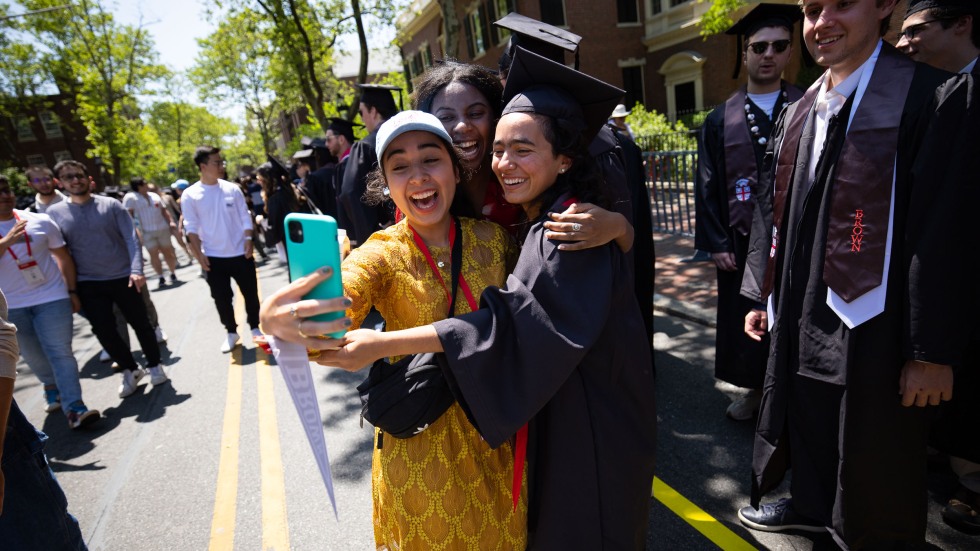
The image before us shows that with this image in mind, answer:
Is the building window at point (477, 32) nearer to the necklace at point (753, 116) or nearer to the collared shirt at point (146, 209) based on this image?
the collared shirt at point (146, 209)

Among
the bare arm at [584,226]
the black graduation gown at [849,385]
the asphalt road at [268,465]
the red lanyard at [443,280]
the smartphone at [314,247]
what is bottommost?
the asphalt road at [268,465]

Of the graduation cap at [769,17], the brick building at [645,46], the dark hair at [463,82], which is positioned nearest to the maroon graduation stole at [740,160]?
the graduation cap at [769,17]

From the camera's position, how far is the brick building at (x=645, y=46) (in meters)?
18.5

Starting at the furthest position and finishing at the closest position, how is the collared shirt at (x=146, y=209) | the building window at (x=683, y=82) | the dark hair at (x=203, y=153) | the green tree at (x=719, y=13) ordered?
the building window at (x=683, y=82) < the collared shirt at (x=146, y=209) < the green tree at (x=719, y=13) < the dark hair at (x=203, y=153)

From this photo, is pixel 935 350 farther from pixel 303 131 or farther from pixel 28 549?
pixel 303 131

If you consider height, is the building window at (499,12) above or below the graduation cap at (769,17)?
above

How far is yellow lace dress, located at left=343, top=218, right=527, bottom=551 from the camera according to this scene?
157cm

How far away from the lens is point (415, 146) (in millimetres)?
1579

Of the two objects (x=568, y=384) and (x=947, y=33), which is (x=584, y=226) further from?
(x=947, y=33)

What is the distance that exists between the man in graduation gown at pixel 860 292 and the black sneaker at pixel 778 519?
0.35m

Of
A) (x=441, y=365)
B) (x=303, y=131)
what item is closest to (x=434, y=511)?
(x=441, y=365)

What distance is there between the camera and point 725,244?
11.2ft

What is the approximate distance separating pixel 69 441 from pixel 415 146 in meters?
4.79

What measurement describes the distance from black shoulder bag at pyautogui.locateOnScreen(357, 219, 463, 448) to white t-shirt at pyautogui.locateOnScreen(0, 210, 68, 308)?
4346 millimetres
